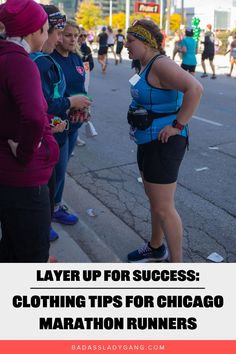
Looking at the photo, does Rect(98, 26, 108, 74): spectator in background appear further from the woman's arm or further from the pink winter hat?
the pink winter hat

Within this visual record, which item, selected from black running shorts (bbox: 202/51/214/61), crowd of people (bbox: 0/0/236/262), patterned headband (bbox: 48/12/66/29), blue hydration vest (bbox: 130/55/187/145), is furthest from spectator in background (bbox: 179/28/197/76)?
blue hydration vest (bbox: 130/55/187/145)

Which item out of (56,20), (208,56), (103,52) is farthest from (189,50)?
(56,20)

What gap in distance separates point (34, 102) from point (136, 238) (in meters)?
2.10

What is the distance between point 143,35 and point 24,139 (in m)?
1.17

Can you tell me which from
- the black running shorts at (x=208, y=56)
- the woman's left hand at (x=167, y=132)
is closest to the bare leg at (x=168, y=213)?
the woman's left hand at (x=167, y=132)

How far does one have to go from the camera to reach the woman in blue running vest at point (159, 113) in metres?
2.46

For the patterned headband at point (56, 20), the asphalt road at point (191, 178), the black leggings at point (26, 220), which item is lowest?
the asphalt road at point (191, 178)

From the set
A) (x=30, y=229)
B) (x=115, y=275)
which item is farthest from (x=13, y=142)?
(x=115, y=275)

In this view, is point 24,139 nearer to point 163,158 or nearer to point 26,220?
point 26,220

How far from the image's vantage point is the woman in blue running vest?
2.46 metres

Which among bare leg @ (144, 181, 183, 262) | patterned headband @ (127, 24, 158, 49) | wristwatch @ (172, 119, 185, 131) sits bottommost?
bare leg @ (144, 181, 183, 262)

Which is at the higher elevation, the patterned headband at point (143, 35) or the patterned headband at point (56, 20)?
the patterned headband at point (56, 20)

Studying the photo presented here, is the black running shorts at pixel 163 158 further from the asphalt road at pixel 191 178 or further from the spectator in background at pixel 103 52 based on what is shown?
the spectator in background at pixel 103 52

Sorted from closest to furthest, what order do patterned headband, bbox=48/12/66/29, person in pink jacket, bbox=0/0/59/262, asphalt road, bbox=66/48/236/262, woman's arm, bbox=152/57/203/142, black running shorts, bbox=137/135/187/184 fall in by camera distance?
person in pink jacket, bbox=0/0/59/262, woman's arm, bbox=152/57/203/142, black running shorts, bbox=137/135/187/184, patterned headband, bbox=48/12/66/29, asphalt road, bbox=66/48/236/262
